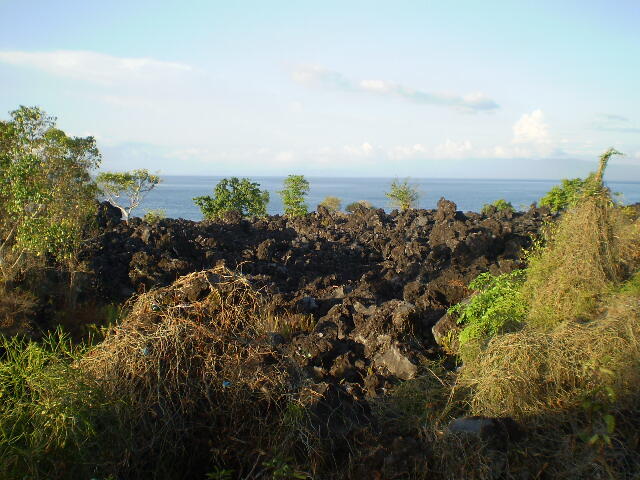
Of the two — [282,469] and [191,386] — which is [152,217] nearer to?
[191,386]

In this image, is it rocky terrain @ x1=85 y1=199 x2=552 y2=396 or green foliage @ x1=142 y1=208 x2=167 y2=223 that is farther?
green foliage @ x1=142 y1=208 x2=167 y2=223

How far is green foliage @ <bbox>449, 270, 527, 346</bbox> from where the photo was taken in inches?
267

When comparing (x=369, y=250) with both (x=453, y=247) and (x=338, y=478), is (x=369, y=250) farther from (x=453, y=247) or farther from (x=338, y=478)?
(x=338, y=478)

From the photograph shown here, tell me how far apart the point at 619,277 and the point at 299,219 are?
44.2ft

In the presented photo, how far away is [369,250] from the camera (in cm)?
1522

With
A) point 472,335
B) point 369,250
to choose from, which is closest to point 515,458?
point 472,335

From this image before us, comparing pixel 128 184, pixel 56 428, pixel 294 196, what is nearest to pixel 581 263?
pixel 56 428

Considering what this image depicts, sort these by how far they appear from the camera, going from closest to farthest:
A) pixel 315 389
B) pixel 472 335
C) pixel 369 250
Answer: pixel 315 389
pixel 472 335
pixel 369 250

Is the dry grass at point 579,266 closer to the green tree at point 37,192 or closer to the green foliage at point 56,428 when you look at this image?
the green foliage at point 56,428

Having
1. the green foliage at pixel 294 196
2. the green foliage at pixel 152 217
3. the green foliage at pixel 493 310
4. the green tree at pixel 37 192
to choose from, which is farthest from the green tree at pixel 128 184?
the green foliage at pixel 493 310

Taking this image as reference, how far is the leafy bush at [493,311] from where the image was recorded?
6785mm

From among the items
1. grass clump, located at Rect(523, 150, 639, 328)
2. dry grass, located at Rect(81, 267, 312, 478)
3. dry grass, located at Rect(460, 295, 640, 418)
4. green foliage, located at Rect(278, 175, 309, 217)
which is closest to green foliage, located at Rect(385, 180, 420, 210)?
green foliage, located at Rect(278, 175, 309, 217)

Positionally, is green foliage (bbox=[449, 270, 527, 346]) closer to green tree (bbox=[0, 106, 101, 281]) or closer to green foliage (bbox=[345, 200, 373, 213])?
green tree (bbox=[0, 106, 101, 281])

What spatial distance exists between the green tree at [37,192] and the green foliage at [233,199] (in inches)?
506
